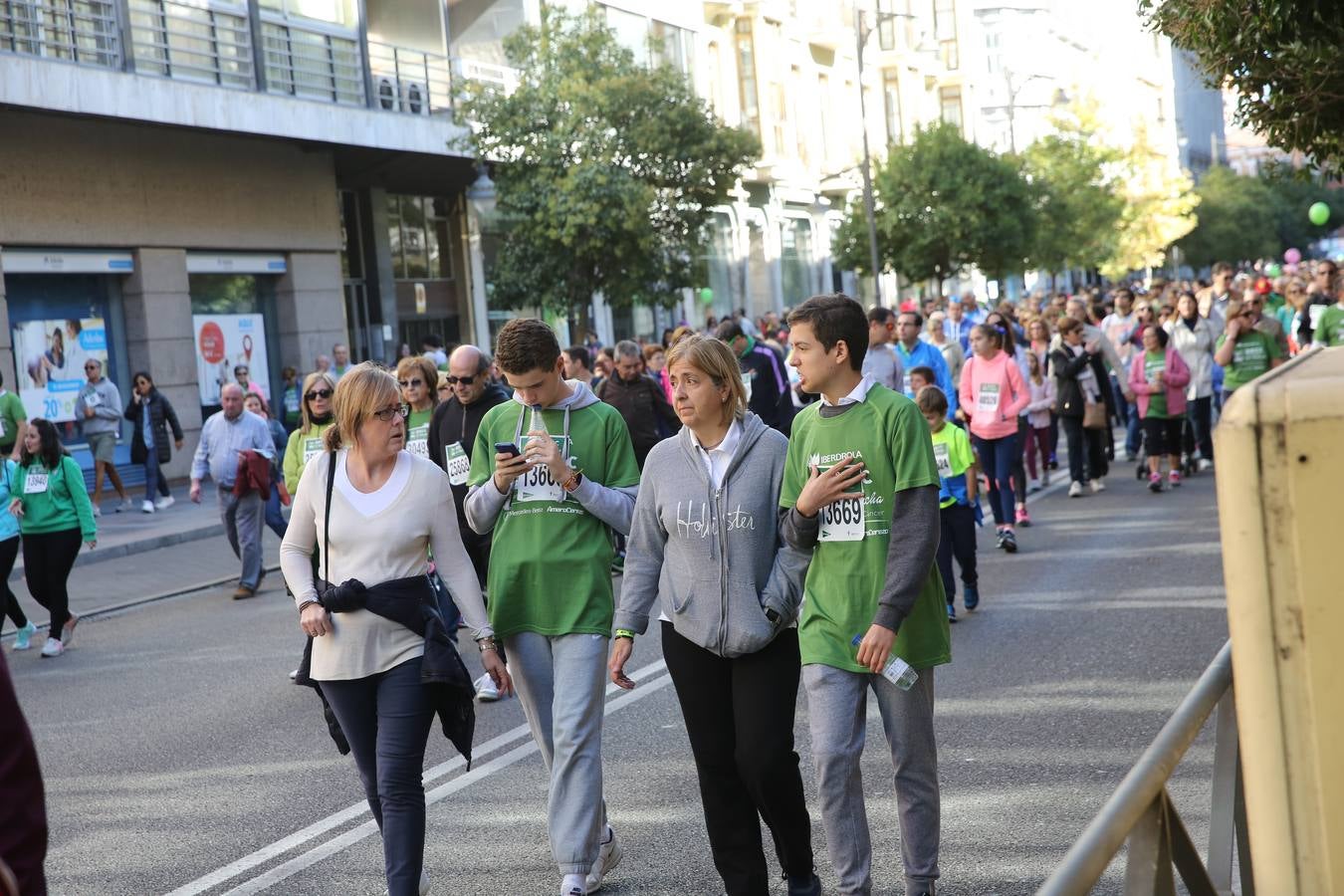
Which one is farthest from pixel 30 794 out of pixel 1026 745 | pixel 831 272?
pixel 831 272

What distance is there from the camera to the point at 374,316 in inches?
1165

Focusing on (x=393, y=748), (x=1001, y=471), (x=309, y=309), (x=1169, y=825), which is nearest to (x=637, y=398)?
(x=1001, y=471)

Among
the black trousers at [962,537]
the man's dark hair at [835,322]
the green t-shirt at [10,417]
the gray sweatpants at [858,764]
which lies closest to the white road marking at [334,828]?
the gray sweatpants at [858,764]

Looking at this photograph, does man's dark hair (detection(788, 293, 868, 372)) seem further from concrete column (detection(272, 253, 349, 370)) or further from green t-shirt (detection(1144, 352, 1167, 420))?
concrete column (detection(272, 253, 349, 370))

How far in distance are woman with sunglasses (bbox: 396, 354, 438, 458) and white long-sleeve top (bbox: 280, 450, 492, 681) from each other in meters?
4.05

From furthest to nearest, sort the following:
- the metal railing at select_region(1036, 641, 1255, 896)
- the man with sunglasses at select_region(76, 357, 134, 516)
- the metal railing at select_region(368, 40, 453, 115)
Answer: the metal railing at select_region(368, 40, 453, 115)
the man with sunglasses at select_region(76, 357, 134, 516)
the metal railing at select_region(1036, 641, 1255, 896)

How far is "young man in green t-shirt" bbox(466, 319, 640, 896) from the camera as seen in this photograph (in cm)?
521

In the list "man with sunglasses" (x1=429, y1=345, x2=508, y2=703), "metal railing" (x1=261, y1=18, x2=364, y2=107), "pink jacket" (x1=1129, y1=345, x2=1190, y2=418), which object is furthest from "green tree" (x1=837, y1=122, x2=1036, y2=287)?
"man with sunglasses" (x1=429, y1=345, x2=508, y2=703)

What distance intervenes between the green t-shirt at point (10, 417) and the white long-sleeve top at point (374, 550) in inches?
396

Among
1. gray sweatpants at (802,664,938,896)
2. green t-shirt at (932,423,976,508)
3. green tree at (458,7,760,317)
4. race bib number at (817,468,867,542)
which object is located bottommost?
gray sweatpants at (802,664,938,896)

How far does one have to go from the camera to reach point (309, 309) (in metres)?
26.7

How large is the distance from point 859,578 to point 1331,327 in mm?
13673

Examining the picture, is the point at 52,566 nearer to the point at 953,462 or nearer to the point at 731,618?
the point at 953,462

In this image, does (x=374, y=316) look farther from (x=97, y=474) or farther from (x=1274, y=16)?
(x=1274, y=16)
